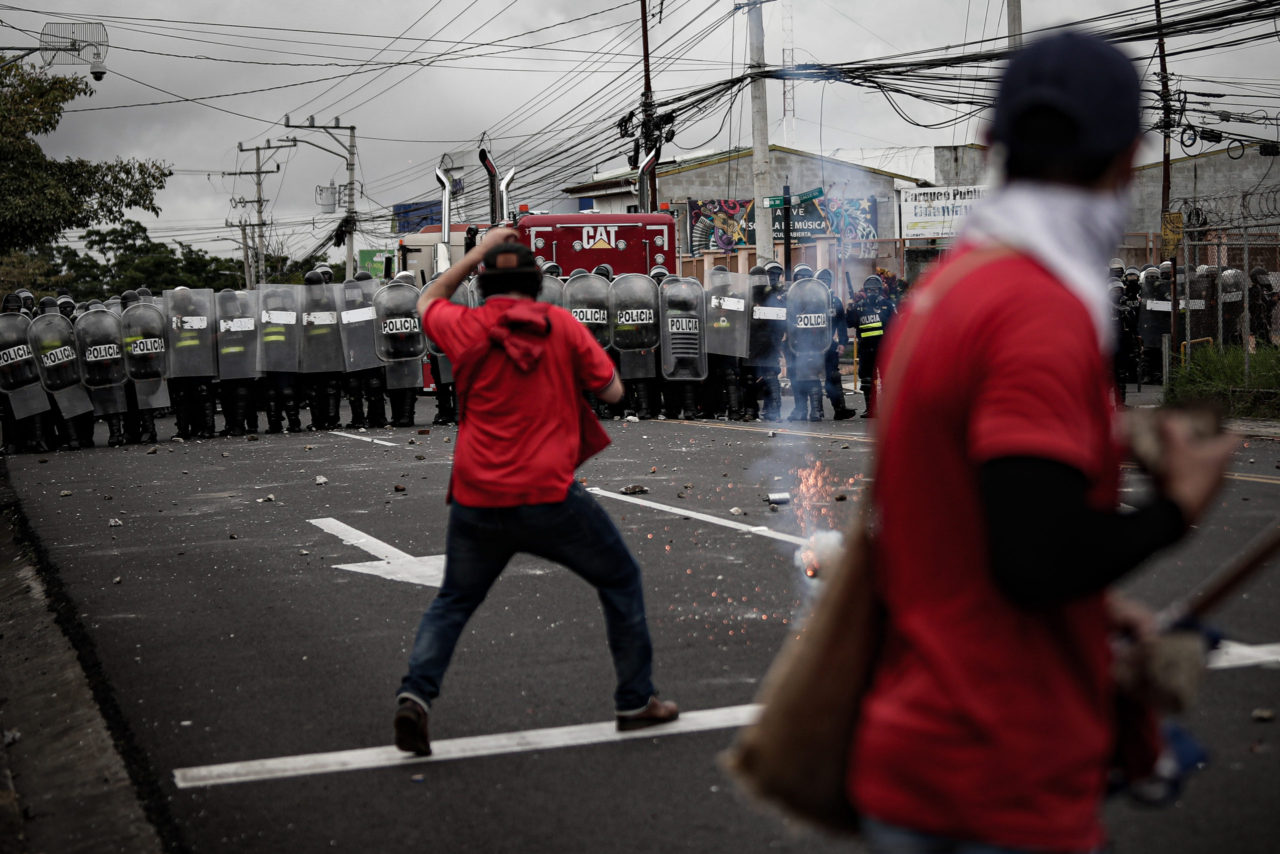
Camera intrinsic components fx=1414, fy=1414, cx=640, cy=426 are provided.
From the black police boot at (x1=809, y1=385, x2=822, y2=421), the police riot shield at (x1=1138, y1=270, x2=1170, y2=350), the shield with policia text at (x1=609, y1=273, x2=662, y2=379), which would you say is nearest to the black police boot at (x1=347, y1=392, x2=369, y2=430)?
the shield with policia text at (x1=609, y1=273, x2=662, y2=379)

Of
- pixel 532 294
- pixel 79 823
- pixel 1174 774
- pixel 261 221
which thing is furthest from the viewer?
pixel 261 221

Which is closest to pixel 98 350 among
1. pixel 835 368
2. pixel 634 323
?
pixel 634 323

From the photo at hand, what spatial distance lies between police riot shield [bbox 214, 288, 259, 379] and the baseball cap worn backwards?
19.1 m

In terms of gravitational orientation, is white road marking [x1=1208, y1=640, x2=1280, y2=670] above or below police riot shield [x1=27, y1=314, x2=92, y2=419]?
below

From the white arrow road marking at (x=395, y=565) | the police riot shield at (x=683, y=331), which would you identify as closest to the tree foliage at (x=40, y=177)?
the police riot shield at (x=683, y=331)

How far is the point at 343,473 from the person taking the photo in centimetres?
1455

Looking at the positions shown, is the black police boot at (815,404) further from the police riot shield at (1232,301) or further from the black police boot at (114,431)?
the black police boot at (114,431)

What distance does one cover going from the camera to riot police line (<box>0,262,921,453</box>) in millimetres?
19375

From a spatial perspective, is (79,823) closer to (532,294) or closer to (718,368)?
(532,294)

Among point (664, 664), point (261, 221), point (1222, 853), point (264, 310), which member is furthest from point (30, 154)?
point (261, 221)

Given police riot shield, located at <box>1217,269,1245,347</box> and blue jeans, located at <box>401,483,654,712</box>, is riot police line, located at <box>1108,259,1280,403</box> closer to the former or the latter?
police riot shield, located at <box>1217,269,1245,347</box>

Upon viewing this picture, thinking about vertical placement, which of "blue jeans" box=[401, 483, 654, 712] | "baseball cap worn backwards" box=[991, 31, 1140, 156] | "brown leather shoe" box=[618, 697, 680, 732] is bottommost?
"brown leather shoe" box=[618, 697, 680, 732]

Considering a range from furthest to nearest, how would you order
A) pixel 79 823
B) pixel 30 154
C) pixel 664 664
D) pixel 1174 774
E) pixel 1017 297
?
pixel 30 154
pixel 664 664
pixel 79 823
pixel 1174 774
pixel 1017 297

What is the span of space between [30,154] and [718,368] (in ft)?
55.3
